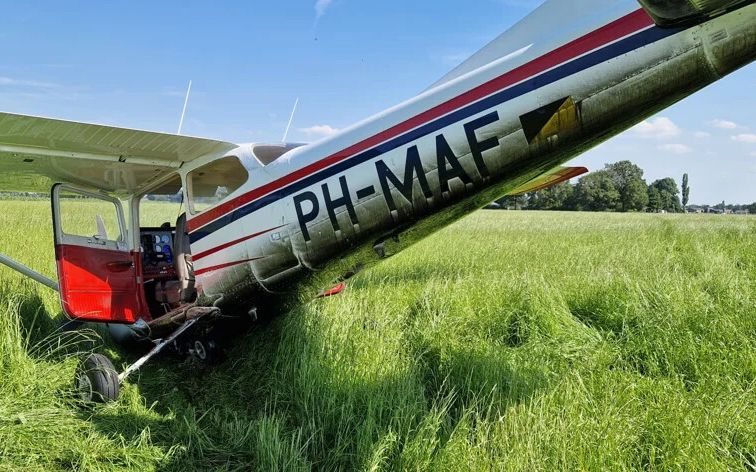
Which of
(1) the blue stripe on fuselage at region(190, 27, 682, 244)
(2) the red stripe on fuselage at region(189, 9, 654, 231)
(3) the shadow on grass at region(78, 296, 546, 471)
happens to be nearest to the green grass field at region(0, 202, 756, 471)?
(3) the shadow on grass at region(78, 296, 546, 471)

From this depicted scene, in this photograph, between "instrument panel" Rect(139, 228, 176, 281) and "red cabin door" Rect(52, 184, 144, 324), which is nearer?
"red cabin door" Rect(52, 184, 144, 324)

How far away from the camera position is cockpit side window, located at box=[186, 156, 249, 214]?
15.5 ft

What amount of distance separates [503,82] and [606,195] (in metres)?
107

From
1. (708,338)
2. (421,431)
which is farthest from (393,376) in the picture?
(708,338)

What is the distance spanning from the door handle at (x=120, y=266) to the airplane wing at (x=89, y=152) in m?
0.96

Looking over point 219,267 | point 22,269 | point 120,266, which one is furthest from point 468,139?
point 22,269

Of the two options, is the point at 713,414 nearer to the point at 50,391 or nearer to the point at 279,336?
the point at 279,336

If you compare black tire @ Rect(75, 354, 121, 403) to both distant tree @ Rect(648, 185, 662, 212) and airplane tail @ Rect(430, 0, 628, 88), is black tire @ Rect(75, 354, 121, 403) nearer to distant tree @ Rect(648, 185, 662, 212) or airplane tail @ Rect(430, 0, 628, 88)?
airplane tail @ Rect(430, 0, 628, 88)

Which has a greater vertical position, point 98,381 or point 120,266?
point 120,266

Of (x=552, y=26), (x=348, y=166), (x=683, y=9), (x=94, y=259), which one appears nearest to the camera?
(x=683, y=9)

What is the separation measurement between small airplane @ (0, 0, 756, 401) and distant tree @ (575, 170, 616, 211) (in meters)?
101

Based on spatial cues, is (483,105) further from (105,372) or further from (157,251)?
Answer: (157,251)

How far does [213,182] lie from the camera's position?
4898mm

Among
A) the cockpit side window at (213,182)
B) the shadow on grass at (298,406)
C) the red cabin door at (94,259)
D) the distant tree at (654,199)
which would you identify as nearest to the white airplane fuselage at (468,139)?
the cockpit side window at (213,182)
